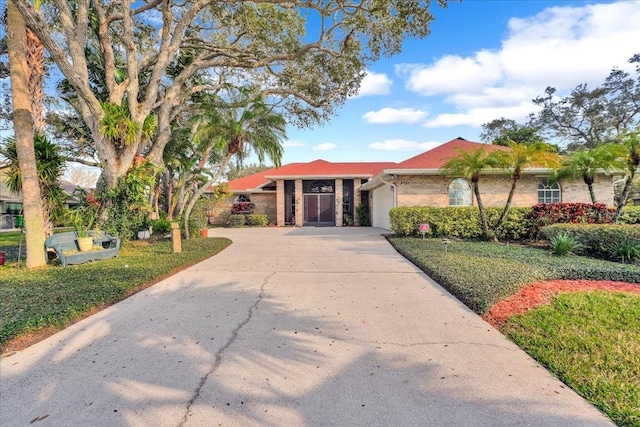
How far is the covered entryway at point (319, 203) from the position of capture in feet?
73.8

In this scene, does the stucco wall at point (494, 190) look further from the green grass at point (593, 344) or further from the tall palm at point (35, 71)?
the tall palm at point (35, 71)

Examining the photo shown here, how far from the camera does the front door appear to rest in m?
22.6

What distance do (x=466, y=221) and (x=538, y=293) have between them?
7500mm

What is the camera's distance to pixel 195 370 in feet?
9.87

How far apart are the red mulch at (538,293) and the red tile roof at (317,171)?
16.3 m

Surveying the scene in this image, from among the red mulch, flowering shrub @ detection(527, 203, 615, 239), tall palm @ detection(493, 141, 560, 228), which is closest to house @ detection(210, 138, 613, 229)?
tall palm @ detection(493, 141, 560, 228)

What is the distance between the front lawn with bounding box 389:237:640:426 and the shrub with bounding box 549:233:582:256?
47cm

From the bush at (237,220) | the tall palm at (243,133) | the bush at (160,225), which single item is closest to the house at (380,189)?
the bush at (237,220)

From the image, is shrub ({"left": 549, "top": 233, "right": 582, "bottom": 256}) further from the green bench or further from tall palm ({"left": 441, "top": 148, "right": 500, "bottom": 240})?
the green bench

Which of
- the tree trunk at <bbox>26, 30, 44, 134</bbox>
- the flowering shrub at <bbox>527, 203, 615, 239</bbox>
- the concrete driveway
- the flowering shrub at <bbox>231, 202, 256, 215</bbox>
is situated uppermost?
the tree trunk at <bbox>26, 30, 44, 134</bbox>

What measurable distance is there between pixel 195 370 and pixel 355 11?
12.4m

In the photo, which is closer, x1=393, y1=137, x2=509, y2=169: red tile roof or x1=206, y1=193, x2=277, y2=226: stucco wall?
x1=393, y1=137, x2=509, y2=169: red tile roof

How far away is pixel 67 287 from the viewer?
550cm

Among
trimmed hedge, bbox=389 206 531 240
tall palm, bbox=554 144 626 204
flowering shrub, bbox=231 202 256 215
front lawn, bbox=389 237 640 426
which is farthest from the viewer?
flowering shrub, bbox=231 202 256 215
